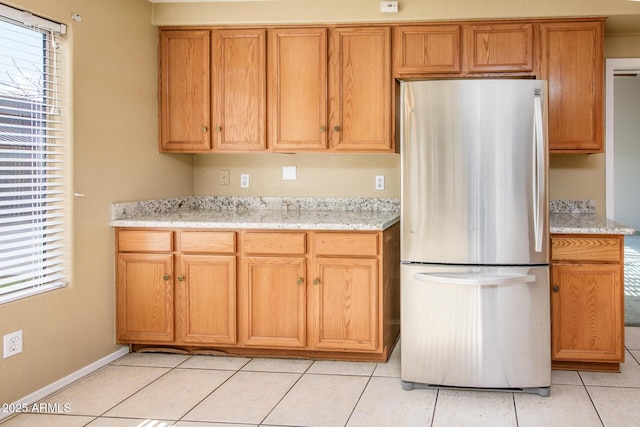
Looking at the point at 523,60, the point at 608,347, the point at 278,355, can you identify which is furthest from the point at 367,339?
the point at 523,60

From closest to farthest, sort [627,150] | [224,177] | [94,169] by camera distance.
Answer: [94,169] < [224,177] < [627,150]

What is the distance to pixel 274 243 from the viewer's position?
348cm

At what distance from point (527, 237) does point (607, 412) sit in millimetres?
837

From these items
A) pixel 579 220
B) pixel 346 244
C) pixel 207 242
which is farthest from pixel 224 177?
pixel 579 220

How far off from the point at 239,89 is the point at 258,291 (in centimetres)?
129

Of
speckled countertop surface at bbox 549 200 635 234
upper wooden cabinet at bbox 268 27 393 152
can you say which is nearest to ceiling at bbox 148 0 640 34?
upper wooden cabinet at bbox 268 27 393 152

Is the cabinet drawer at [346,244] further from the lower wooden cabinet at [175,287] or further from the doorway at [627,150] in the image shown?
the doorway at [627,150]

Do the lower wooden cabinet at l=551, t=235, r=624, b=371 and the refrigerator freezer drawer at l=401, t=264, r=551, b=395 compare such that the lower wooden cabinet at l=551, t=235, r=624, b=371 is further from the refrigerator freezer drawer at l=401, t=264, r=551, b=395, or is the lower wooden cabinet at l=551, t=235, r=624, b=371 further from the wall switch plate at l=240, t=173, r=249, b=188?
the wall switch plate at l=240, t=173, r=249, b=188

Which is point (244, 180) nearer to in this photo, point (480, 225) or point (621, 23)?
point (480, 225)

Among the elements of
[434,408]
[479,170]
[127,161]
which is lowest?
[434,408]

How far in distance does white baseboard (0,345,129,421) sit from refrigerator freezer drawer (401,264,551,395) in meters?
1.82

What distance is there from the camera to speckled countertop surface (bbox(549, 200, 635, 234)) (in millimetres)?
3219

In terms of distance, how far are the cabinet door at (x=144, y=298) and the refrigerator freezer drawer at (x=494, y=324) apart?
150 cm

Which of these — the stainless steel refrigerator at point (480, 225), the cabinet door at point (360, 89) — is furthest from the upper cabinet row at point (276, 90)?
the stainless steel refrigerator at point (480, 225)
